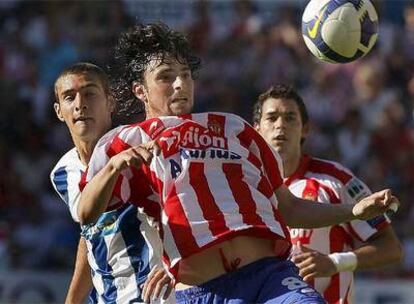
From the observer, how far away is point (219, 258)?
5664 mm

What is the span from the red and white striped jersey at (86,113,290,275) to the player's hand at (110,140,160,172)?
0.31 meters

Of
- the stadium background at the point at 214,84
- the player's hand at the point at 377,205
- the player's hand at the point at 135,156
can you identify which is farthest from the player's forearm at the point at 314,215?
the stadium background at the point at 214,84

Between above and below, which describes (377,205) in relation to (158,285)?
above

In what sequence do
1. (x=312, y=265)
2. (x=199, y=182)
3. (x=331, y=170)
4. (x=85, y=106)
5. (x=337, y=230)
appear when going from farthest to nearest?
(x=331, y=170) < (x=337, y=230) < (x=85, y=106) < (x=312, y=265) < (x=199, y=182)

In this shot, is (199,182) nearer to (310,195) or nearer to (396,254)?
(310,195)

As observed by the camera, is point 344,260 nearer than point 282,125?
Yes

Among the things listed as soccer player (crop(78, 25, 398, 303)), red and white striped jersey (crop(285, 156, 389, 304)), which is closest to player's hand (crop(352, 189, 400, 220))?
soccer player (crop(78, 25, 398, 303))

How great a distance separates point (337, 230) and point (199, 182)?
1.89m

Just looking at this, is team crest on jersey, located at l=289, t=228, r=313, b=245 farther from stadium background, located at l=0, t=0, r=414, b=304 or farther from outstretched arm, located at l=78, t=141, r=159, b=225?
stadium background, located at l=0, t=0, r=414, b=304

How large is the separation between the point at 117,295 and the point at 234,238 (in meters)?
1.05

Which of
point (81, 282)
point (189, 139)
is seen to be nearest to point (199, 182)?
point (189, 139)

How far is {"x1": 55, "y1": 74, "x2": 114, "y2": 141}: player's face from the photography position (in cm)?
673

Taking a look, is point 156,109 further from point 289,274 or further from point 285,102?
point 285,102

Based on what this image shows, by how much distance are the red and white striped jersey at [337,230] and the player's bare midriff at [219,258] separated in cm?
160
